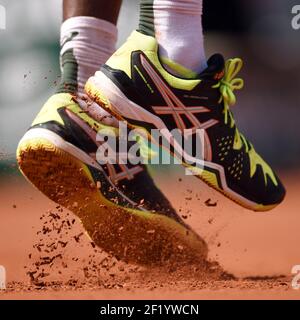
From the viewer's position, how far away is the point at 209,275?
1.64 metres

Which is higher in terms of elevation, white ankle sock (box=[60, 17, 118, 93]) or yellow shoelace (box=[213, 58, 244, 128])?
white ankle sock (box=[60, 17, 118, 93])

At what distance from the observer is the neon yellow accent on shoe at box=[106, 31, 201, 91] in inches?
53.6

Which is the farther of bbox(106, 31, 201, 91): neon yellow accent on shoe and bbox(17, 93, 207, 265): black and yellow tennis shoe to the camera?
bbox(17, 93, 207, 265): black and yellow tennis shoe

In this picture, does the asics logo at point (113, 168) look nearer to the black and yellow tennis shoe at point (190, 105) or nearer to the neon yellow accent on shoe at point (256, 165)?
the black and yellow tennis shoe at point (190, 105)

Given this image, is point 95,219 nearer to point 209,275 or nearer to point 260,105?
point 209,275

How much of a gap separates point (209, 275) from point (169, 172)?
1.75 meters

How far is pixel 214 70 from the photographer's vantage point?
142cm

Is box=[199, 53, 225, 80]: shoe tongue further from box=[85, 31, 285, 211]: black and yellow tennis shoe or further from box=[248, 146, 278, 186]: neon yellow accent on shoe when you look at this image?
box=[248, 146, 278, 186]: neon yellow accent on shoe

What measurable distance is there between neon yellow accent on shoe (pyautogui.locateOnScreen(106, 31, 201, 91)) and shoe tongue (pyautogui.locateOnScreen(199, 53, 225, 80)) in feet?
0.07

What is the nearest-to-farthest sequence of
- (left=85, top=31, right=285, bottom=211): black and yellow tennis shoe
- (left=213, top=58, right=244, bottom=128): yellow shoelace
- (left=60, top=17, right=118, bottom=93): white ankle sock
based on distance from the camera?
(left=85, top=31, right=285, bottom=211): black and yellow tennis shoe → (left=213, top=58, right=244, bottom=128): yellow shoelace → (left=60, top=17, right=118, bottom=93): white ankle sock

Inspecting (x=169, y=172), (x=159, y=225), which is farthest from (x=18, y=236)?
(x=159, y=225)

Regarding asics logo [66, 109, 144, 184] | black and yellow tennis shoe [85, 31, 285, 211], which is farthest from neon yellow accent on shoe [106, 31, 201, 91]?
asics logo [66, 109, 144, 184]

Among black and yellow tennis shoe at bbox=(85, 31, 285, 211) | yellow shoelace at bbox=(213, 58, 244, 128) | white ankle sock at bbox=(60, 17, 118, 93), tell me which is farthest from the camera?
white ankle sock at bbox=(60, 17, 118, 93)

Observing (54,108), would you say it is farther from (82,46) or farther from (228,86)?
(228,86)
